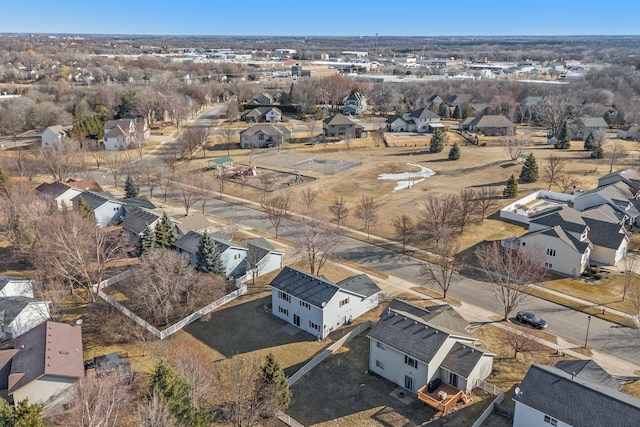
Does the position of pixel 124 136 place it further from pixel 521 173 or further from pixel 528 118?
pixel 528 118

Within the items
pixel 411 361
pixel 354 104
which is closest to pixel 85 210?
pixel 411 361

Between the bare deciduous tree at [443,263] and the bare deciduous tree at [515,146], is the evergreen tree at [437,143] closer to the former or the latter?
the bare deciduous tree at [515,146]

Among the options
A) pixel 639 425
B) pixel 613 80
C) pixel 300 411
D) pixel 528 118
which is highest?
pixel 613 80

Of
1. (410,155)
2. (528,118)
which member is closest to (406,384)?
(410,155)

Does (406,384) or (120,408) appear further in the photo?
(406,384)

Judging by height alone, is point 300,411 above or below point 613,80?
below

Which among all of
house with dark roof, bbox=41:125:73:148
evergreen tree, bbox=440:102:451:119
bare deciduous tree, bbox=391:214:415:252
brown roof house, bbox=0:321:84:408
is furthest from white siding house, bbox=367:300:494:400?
evergreen tree, bbox=440:102:451:119

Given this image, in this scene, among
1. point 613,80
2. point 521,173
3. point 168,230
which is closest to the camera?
point 168,230

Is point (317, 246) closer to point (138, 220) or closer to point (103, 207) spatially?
point (138, 220)
